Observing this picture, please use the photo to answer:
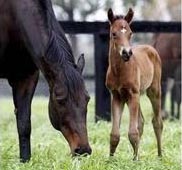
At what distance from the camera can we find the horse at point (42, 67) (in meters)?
3.70

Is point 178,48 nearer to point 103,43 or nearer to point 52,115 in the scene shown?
point 103,43

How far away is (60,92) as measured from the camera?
3.72 metres

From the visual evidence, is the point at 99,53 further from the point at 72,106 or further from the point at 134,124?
the point at 72,106

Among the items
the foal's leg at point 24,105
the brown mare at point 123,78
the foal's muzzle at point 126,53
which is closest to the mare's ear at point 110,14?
the brown mare at point 123,78

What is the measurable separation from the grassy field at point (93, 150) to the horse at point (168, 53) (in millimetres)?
1078

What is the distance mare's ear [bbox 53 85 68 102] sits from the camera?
3.70m

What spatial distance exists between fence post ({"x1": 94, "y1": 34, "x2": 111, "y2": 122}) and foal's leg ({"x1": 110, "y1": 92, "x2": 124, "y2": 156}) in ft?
9.94

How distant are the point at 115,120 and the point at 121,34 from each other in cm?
71

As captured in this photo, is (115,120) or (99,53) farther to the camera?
(99,53)

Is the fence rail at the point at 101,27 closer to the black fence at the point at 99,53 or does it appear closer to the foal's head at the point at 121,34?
the black fence at the point at 99,53

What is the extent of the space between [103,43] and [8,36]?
3734mm

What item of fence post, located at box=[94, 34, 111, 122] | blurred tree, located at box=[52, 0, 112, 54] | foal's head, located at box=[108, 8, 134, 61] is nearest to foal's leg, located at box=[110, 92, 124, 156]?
foal's head, located at box=[108, 8, 134, 61]

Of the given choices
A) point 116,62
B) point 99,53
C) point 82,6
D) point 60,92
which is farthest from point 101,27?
point 82,6

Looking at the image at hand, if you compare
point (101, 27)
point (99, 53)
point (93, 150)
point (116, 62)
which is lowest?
point (99, 53)
